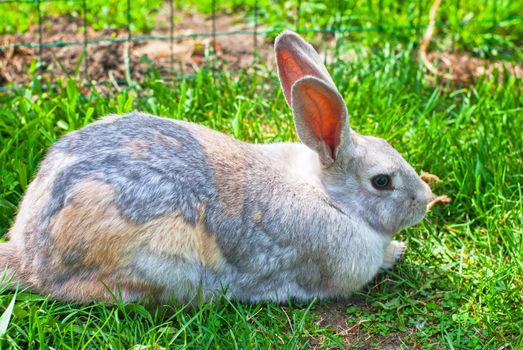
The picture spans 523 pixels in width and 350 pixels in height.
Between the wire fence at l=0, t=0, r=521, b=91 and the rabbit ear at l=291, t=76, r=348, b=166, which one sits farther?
the wire fence at l=0, t=0, r=521, b=91

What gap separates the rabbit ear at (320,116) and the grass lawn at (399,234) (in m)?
0.79

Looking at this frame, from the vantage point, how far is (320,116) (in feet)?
13.7

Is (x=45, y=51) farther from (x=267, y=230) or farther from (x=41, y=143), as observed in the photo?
(x=267, y=230)

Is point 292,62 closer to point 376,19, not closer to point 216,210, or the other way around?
point 216,210

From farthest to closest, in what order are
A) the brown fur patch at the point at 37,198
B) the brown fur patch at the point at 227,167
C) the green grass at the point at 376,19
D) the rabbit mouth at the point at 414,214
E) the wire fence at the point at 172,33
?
1. the green grass at the point at 376,19
2. the wire fence at the point at 172,33
3. the rabbit mouth at the point at 414,214
4. the brown fur patch at the point at 227,167
5. the brown fur patch at the point at 37,198

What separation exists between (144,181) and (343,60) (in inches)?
106

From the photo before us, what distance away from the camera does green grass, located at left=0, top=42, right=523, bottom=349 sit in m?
3.84

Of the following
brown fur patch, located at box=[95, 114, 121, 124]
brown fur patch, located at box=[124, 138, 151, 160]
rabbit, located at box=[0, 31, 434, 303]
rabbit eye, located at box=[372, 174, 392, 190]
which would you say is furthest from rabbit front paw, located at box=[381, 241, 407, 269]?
brown fur patch, located at box=[95, 114, 121, 124]

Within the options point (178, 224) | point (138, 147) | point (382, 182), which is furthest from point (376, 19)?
point (178, 224)

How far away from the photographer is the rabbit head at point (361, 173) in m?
4.21

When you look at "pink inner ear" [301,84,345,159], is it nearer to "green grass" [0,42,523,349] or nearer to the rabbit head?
the rabbit head

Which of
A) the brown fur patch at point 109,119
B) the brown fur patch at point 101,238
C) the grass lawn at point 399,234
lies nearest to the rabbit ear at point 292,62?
the grass lawn at point 399,234

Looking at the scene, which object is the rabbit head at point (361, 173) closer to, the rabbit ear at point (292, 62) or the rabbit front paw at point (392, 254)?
the rabbit ear at point (292, 62)

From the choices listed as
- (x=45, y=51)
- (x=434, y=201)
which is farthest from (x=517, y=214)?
(x=45, y=51)
